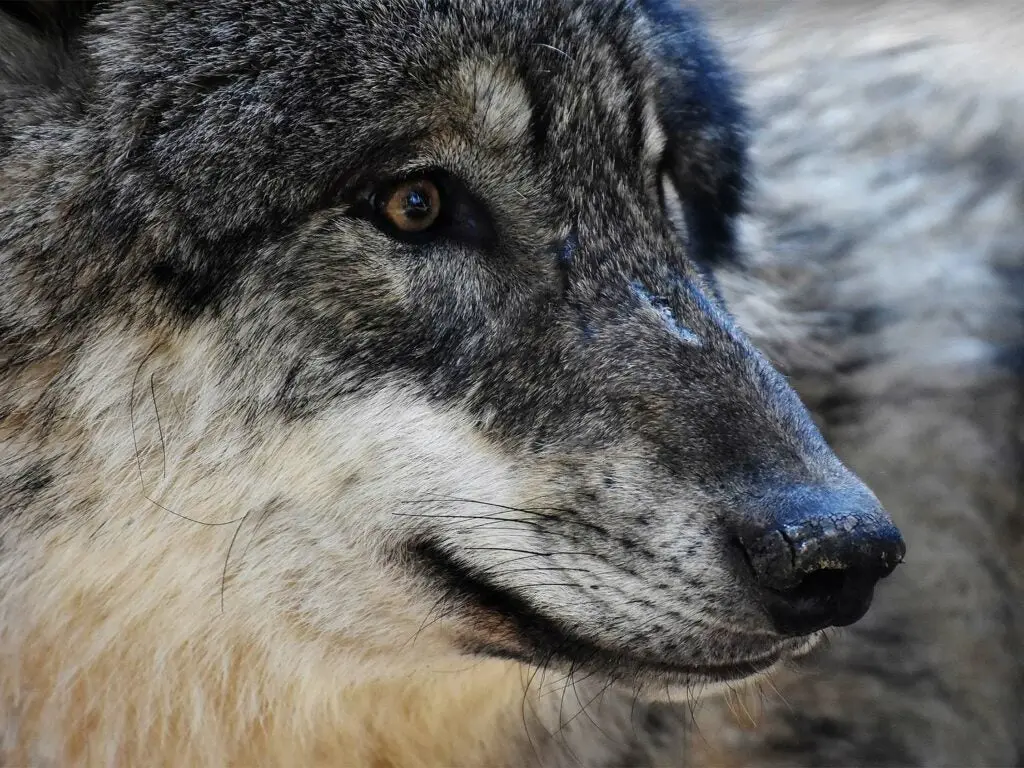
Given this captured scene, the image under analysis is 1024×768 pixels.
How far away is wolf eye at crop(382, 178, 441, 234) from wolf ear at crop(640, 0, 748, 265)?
0.47m

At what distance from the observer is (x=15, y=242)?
55.1 inches

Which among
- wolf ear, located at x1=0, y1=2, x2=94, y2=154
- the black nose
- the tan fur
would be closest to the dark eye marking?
the tan fur

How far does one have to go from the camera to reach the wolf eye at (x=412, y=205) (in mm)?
1453

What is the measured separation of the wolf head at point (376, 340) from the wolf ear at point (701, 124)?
35 cm

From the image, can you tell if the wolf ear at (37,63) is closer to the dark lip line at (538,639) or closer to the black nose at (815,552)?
the dark lip line at (538,639)

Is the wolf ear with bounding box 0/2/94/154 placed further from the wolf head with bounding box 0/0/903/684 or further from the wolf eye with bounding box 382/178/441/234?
the wolf eye with bounding box 382/178/441/234

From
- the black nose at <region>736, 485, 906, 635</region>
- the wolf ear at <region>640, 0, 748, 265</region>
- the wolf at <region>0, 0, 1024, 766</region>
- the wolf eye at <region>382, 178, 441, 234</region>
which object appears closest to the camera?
the black nose at <region>736, 485, 906, 635</region>

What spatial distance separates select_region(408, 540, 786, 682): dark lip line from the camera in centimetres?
136

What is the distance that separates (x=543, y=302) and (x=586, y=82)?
1.11 ft

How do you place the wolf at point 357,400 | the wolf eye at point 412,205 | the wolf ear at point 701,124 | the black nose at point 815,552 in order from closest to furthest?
the black nose at point 815,552, the wolf at point 357,400, the wolf eye at point 412,205, the wolf ear at point 701,124

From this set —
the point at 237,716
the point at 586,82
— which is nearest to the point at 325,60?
the point at 586,82

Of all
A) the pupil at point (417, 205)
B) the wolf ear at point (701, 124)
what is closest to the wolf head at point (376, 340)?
the pupil at point (417, 205)

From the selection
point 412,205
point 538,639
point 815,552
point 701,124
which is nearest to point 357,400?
point 412,205

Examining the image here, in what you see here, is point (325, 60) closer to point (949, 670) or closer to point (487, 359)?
point (487, 359)
